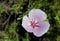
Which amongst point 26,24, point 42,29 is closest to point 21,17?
point 26,24

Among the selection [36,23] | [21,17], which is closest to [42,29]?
[36,23]

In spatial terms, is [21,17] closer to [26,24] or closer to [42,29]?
[26,24]

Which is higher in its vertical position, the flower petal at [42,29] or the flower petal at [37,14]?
the flower petal at [37,14]

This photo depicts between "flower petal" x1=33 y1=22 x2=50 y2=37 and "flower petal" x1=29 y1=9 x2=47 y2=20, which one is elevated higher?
"flower petal" x1=29 y1=9 x2=47 y2=20

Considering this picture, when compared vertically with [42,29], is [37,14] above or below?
above

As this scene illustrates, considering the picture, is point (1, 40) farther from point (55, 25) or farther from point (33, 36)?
point (55, 25)
